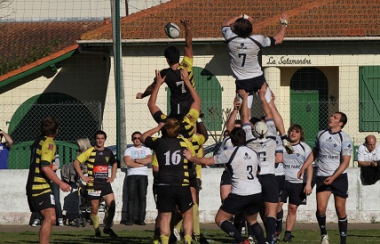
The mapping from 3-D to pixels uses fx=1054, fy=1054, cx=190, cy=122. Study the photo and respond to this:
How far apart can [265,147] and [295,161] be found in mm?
4176

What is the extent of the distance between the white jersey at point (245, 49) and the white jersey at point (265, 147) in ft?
2.50

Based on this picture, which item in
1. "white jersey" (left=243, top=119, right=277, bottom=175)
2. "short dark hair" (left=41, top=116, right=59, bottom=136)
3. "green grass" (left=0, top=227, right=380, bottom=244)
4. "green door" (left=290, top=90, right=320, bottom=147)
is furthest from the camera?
"green door" (left=290, top=90, right=320, bottom=147)

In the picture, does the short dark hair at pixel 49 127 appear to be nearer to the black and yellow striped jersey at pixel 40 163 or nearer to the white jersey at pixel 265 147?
the black and yellow striped jersey at pixel 40 163

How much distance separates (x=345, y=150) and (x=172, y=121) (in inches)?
139

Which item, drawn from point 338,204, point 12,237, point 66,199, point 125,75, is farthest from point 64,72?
point 338,204

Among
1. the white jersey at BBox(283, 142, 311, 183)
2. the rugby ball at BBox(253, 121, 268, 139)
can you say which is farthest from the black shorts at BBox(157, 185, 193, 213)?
the white jersey at BBox(283, 142, 311, 183)

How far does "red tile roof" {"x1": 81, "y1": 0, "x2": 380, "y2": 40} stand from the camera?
104 feet

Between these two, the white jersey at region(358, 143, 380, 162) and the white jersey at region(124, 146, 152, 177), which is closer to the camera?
the white jersey at region(124, 146, 152, 177)

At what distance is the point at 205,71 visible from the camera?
32.9 m

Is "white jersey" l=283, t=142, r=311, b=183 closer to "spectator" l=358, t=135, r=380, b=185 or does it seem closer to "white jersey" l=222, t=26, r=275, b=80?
"spectator" l=358, t=135, r=380, b=185

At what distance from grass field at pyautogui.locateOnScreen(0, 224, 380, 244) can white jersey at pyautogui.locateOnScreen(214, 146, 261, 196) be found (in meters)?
3.00

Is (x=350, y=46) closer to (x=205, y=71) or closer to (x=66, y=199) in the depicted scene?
(x=205, y=71)

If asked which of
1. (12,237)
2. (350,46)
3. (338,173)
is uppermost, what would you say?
(350,46)

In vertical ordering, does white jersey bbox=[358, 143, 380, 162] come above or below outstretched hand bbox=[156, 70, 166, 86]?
below
